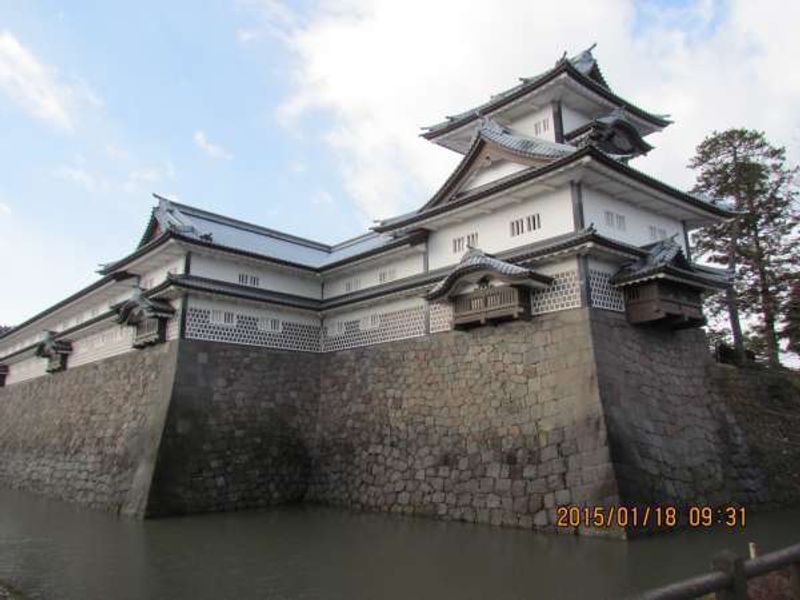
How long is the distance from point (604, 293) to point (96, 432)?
52.7 ft

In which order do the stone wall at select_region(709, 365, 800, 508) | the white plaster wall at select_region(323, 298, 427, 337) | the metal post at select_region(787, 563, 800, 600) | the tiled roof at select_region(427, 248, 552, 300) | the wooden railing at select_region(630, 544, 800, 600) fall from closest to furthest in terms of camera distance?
1. the wooden railing at select_region(630, 544, 800, 600)
2. the metal post at select_region(787, 563, 800, 600)
3. the tiled roof at select_region(427, 248, 552, 300)
4. the stone wall at select_region(709, 365, 800, 508)
5. the white plaster wall at select_region(323, 298, 427, 337)

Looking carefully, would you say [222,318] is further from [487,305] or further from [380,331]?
[487,305]

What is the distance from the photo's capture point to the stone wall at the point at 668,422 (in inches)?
434

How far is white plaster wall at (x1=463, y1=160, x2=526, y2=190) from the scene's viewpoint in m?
14.6

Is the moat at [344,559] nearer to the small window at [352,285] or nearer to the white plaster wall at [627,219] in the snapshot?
the white plaster wall at [627,219]

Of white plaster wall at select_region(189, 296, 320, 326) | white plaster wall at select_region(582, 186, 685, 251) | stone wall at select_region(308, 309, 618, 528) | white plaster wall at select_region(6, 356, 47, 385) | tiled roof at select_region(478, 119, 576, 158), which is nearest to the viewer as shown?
stone wall at select_region(308, 309, 618, 528)

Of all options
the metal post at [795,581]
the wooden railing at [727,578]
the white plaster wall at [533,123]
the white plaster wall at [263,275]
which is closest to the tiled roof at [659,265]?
the white plaster wall at [533,123]

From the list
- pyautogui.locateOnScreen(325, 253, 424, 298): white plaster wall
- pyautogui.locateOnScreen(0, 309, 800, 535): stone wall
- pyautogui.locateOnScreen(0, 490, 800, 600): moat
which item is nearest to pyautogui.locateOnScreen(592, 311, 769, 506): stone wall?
pyautogui.locateOnScreen(0, 309, 800, 535): stone wall

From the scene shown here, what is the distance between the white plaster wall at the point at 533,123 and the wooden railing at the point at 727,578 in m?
13.2

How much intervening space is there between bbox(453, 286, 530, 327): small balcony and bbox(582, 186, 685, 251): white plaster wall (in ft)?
7.48

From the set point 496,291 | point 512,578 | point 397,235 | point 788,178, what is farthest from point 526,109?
point 512,578

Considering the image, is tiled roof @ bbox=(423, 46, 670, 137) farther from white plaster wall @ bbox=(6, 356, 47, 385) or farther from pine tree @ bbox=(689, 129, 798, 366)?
white plaster wall @ bbox=(6, 356, 47, 385)

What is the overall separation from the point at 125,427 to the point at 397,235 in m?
9.91

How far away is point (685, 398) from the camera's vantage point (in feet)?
43.0
